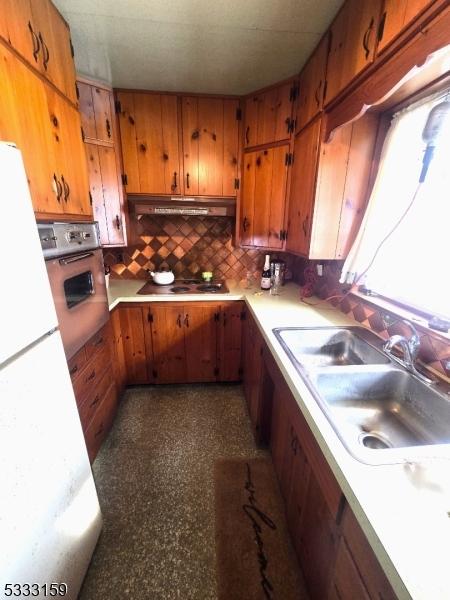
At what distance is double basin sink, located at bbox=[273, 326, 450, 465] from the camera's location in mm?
855

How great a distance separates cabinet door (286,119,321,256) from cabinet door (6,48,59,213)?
1410 mm

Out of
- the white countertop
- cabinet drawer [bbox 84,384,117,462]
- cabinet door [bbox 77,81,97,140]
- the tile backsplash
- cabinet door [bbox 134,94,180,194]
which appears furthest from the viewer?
the tile backsplash

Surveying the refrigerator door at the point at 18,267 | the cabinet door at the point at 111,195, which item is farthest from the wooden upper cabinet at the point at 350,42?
the cabinet door at the point at 111,195

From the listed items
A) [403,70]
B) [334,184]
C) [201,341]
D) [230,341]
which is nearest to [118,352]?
[201,341]

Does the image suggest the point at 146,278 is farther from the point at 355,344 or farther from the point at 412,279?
the point at 412,279

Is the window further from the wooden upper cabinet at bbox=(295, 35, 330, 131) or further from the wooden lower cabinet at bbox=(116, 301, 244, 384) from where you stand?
the wooden lower cabinet at bbox=(116, 301, 244, 384)

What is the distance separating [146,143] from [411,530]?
2506mm

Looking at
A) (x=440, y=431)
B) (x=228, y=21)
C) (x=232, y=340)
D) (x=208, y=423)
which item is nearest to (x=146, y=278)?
(x=232, y=340)

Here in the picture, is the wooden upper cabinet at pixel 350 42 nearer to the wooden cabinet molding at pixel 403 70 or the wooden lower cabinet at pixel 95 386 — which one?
the wooden cabinet molding at pixel 403 70

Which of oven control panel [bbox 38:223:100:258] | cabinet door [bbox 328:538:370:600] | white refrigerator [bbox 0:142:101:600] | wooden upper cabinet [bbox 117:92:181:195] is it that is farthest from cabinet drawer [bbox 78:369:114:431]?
wooden upper cabinet [bbox 117:92:181:195]

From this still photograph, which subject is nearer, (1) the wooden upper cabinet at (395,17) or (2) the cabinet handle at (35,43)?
(1) the wooden upper cabinet at (395,17)

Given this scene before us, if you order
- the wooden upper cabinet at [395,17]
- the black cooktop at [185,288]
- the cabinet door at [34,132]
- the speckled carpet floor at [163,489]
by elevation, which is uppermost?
the wooden upper cabinet at [395,17]

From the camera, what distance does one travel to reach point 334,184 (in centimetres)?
144

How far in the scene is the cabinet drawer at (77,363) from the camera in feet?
4.04
